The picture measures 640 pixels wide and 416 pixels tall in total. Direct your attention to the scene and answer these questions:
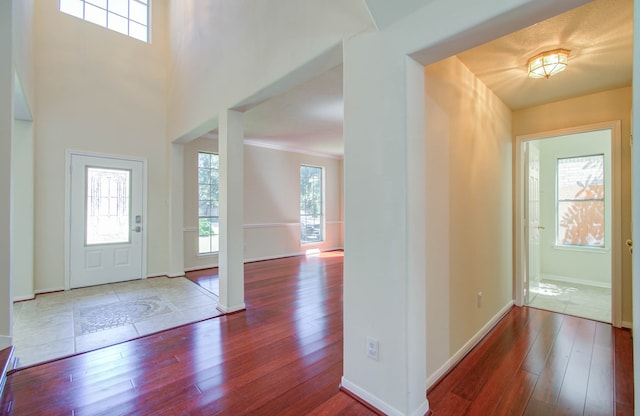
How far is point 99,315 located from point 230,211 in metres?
1.81

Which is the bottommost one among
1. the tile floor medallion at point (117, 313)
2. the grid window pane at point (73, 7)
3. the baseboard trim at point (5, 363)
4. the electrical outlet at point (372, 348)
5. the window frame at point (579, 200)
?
the tile floor medallion at point (117, 313)

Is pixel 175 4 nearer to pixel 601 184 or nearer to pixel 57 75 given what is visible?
pixel 57 75

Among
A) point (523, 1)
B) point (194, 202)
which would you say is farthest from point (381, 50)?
point (194, 202)

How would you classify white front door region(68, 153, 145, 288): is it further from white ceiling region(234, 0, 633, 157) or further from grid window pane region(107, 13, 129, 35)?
white ceiling region(234, 0, 633, 157)

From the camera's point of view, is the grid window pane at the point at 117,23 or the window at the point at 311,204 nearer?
the grid window pane at the point at 117,23

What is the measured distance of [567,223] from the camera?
4.66 metres

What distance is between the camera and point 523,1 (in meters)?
1.13

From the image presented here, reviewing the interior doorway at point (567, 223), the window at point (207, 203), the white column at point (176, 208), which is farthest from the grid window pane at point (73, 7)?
the interior doorway at point (567, 223)

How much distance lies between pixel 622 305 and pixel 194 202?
6.00m

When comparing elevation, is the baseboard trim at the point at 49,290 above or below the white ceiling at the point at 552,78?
below

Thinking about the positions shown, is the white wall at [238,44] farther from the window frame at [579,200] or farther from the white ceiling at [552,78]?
the window frame at [579,200]

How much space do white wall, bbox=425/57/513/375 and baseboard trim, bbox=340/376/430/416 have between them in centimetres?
32

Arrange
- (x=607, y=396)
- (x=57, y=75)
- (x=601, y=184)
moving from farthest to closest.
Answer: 1. (x=601, y=184)
2. (x=57, y=75)
3. (x=607, y=396)

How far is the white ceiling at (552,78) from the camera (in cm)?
178
